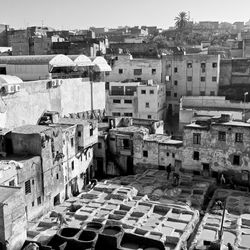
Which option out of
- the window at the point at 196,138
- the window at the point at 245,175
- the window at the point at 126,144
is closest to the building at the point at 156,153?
the window at the point at 126,144

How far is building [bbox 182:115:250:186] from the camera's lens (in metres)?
35.4

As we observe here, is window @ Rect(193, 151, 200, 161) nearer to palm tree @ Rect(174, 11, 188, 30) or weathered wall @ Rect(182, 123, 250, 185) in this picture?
weathered wall @ Rect(182, 123, 250, 185)

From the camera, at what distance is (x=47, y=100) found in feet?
134

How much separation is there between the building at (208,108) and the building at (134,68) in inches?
293

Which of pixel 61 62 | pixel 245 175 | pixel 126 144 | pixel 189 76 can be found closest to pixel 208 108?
pixel 189 76

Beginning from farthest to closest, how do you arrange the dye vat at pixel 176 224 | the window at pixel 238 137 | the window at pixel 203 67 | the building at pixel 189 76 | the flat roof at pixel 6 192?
1. the window at pixel 203 67
2. the building at pixel 189 76
3. the window at pixel 238 137
4. the dye vat at pixel 176 224
5. the flat roof at pixel 6 192

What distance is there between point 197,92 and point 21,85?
31.5m

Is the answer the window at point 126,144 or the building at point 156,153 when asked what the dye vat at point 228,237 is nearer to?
the building at point 156,153

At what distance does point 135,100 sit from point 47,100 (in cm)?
1820

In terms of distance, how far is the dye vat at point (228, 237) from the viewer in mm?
25769

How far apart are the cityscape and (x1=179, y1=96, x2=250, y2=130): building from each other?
0.46ft

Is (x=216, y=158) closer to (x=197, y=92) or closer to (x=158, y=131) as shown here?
(x=158, y=131)

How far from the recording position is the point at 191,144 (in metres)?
37.5

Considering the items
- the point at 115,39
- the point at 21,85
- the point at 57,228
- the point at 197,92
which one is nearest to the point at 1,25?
the point at 115,39
